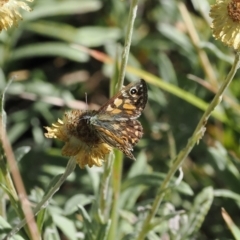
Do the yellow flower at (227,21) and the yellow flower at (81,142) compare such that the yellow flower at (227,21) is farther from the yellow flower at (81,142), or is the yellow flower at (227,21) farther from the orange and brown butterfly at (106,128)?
the yellow flower at (81,142)

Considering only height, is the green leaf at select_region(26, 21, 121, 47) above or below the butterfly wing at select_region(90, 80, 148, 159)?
below

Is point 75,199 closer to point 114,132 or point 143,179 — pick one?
point 143,179

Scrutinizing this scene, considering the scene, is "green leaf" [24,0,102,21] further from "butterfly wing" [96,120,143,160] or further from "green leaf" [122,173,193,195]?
"butterfly wing" [96,120,143,160]

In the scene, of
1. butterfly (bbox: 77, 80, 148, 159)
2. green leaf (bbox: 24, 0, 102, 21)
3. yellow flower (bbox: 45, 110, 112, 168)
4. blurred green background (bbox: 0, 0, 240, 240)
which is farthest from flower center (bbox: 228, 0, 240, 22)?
green leaf (bbox: 24, 0, 102, 21)

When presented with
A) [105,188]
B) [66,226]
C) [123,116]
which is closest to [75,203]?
[66,226]

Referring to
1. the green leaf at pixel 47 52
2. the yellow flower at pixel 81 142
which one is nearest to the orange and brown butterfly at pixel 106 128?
the yellow flower at pixel 81 142

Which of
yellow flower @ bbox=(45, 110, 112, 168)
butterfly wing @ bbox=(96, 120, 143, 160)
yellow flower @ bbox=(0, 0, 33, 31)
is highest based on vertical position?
yellow flower @ bbox=(0, 0, 33, 31)

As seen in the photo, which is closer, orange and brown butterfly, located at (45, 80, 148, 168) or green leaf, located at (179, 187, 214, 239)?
orange and brown butterfly, located at (45, 80, 148, 168)

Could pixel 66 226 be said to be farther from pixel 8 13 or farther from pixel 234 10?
pixel 234 10
